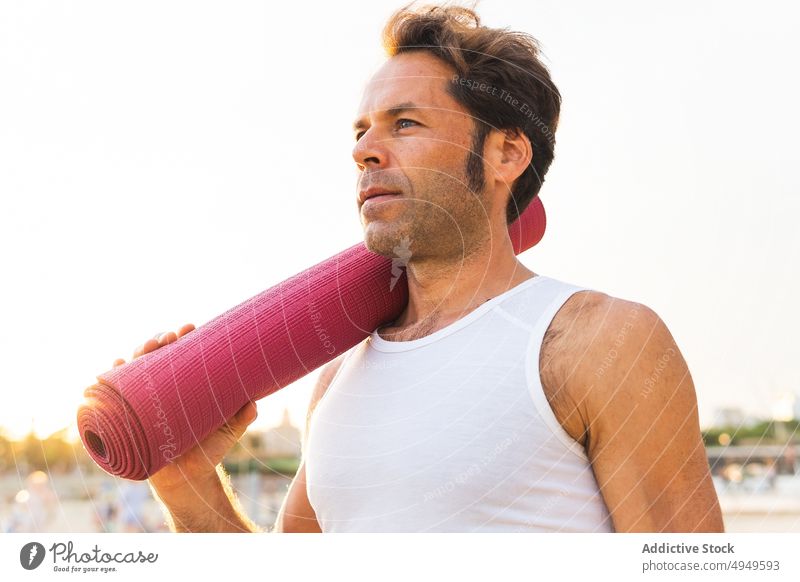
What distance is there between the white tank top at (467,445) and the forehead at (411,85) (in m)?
0.44

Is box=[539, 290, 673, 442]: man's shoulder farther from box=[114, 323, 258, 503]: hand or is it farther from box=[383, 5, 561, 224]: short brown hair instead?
box=[114, 323, 258, 503]: hand

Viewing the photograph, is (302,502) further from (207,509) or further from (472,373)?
(472,373)

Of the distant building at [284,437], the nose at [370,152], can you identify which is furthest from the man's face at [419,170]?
the distant building at [284,437]

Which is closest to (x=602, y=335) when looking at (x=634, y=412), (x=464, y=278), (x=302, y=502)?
(x=634, y=412)

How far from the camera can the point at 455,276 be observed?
187 cm

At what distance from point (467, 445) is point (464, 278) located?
406 millimetres

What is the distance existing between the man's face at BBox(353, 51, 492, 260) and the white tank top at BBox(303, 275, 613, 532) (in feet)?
0.61

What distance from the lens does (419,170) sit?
181cm

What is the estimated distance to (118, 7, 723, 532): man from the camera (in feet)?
5.04
